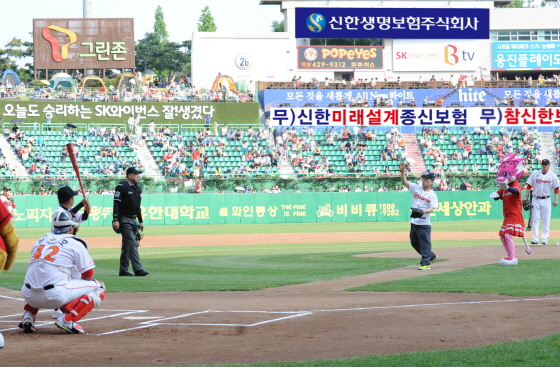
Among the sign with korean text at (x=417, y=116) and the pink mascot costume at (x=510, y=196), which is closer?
the pink mascot costume at (x=510, y=196)

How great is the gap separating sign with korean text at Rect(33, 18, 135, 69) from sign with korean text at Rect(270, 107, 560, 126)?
13.7 m

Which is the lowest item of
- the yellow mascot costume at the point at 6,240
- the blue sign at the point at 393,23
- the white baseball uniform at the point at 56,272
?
the white baseball uniform at the point at 56,272

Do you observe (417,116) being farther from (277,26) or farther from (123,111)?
(277,26)

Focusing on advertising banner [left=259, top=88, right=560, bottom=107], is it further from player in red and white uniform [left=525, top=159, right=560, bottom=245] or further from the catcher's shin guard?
the catcher's shin guard

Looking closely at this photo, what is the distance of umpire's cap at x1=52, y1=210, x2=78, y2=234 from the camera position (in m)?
8.28

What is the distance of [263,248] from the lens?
23094mm

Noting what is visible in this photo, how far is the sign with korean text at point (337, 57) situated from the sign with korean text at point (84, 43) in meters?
12.4

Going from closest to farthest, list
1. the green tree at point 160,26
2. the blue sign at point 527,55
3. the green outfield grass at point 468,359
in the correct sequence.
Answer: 1. the green outfield grass at point 468,359
2. the blue sign at point 527,55
3. the green tree at point 160,26

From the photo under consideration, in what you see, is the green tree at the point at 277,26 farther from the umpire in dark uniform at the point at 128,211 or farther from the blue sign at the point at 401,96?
the umpire in dark uniform at the point at 128,211

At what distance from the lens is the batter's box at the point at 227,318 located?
8.83m

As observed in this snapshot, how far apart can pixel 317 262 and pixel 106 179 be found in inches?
835

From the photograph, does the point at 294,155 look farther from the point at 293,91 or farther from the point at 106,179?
the point at 106,179

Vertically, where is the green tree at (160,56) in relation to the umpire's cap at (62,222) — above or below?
above

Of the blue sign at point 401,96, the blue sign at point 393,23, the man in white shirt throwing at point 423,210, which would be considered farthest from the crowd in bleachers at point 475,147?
the man in white shirt throwing at point 423,210
